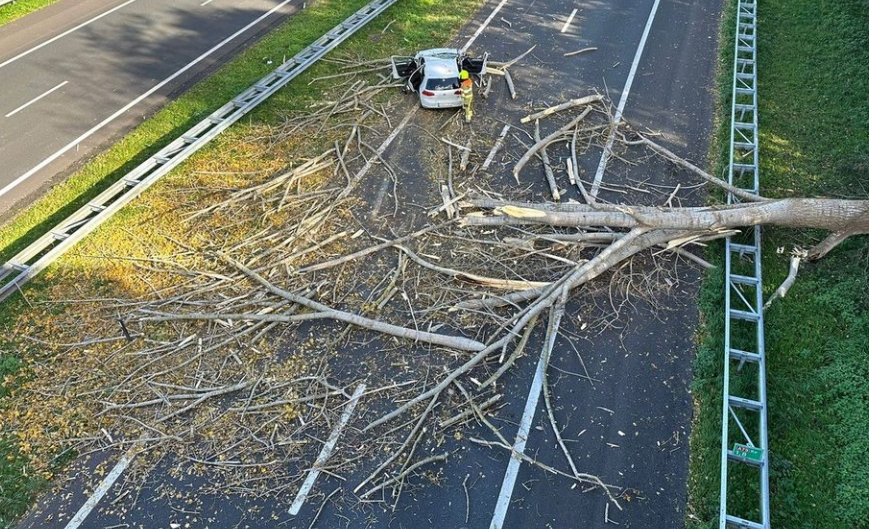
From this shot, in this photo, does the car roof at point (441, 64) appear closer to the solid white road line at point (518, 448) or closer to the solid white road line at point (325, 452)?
the solid white road line at point (518, 448)

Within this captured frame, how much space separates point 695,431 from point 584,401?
6.09ft

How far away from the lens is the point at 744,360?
419 inches

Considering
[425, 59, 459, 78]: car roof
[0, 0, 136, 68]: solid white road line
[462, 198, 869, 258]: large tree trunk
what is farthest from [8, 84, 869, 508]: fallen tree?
[0, 0, 136, 68]: solid white road line

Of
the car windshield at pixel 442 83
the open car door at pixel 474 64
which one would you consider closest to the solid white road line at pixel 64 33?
the car windshield at pixel 442 83

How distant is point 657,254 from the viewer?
12586mm

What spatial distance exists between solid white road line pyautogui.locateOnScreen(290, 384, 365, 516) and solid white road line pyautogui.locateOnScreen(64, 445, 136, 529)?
299cm

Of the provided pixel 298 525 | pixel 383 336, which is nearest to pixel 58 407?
pixel 298 525

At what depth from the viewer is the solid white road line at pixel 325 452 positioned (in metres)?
9.30

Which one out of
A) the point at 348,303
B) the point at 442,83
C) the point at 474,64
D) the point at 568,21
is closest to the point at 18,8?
the point at 442,83

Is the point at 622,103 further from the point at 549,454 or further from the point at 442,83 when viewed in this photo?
the point at 549,454

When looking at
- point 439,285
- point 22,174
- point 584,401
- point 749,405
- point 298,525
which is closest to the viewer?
point 298,525

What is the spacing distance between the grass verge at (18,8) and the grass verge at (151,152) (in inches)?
404

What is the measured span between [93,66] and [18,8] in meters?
7.16

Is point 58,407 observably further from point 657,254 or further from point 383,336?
point 657,254
